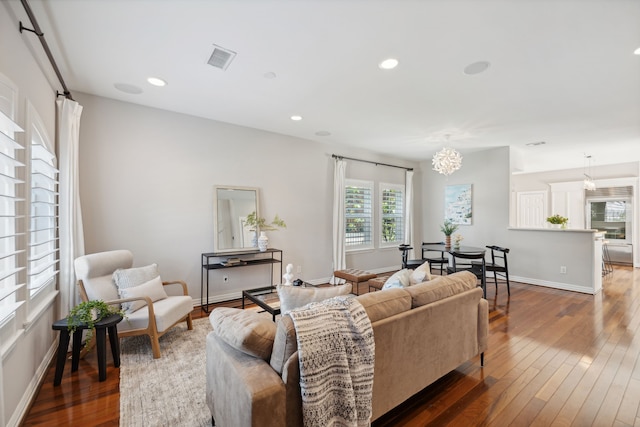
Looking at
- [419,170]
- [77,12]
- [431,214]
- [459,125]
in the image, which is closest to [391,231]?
[431,214]

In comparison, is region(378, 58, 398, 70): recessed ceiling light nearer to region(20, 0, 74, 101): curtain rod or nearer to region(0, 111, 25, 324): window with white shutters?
region(20, 0, 74, 101): curtain rod

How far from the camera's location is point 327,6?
6.32 ft

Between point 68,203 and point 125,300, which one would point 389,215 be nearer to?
point 125,300

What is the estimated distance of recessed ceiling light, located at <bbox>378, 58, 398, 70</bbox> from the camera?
260 centimetres

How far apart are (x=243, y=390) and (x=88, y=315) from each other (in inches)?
73.4

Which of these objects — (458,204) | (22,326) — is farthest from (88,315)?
(458,204)

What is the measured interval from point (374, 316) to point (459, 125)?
12.7 ft

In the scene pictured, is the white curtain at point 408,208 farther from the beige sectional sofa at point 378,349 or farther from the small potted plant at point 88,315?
the small potted plant at point 88,315

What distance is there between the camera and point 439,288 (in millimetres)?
2141

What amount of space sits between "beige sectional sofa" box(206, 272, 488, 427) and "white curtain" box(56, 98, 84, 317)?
2156 millimetres

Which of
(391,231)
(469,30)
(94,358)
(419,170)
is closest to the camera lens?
(469,30)

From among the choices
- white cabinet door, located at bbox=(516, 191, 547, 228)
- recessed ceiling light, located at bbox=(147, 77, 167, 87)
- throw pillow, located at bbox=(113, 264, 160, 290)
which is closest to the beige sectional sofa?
throw pillow, located at bbox=(113, 264, 160, 290)

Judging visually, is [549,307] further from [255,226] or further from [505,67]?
[255,226]

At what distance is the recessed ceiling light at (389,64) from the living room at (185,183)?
153cm
